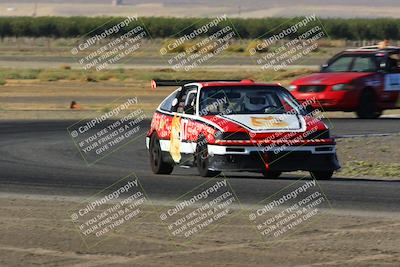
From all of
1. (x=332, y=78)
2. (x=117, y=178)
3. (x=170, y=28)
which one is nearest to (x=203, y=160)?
(x=117, y=178)

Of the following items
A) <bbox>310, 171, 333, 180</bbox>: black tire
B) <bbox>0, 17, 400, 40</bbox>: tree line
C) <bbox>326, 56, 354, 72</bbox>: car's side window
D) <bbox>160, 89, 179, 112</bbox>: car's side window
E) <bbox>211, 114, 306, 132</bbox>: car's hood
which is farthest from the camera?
<bbox>0, 17, 400, 40</bbox>: tree line

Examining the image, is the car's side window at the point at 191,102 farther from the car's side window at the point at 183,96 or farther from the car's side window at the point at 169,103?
the car's side window at the point at 169,103

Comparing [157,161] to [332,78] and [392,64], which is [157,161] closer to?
[332,78]

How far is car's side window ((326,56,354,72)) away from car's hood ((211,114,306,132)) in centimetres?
1332

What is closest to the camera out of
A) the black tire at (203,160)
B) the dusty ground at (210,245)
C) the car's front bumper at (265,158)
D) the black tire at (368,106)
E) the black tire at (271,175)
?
the dusty ground at (210,245)

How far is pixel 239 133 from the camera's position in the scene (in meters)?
16.8

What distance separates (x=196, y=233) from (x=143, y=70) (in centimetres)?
5583

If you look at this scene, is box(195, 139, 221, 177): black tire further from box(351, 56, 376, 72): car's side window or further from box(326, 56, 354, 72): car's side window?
box(326, 56, 354, 72): car's side window

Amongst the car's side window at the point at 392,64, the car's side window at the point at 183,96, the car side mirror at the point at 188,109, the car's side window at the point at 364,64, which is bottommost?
the car's side window at the point at 392,64

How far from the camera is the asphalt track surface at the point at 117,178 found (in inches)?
610

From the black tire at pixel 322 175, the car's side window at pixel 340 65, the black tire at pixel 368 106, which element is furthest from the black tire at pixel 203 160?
the car's side window at pixel 340 65

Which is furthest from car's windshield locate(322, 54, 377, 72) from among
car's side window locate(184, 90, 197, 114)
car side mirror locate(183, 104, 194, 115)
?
car side mirror locate(183, 104, 194, 115)

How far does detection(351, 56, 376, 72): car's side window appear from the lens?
1182 inches

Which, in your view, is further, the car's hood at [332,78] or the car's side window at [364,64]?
the car's side window at [364,64]
